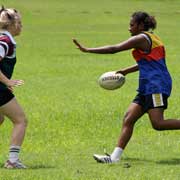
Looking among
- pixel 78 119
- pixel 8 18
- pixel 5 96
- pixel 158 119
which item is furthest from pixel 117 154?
pixel 78 119

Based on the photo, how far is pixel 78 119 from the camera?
13633 millimetres

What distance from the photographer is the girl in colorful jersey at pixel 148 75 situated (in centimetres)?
972

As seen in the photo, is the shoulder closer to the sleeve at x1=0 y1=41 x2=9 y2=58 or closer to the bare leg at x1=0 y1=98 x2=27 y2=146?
the sleeve at x1=0 y1=41 x2=9 y2=58

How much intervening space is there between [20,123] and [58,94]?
8.32 meters

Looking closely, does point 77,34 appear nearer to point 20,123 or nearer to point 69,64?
point 69,64

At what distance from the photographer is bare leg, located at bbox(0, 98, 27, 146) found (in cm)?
926

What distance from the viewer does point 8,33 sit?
364 inches

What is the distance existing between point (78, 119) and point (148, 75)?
13.1 ft

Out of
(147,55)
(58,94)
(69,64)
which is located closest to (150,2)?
(69,64)

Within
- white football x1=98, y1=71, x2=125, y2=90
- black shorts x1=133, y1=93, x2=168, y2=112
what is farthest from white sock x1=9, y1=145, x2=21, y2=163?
white football x1=98, y1=71, x2=125, y2=90

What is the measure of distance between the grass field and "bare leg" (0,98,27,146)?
36cm

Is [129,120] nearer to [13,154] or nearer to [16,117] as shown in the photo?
[16,117]

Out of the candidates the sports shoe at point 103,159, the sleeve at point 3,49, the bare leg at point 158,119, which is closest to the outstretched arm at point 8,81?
the sleeve at point 3,49

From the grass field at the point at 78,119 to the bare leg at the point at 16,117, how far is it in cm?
36
